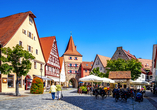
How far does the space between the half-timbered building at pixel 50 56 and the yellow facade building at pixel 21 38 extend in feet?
13.7

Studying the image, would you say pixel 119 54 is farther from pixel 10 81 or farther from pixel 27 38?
pixel 10 81

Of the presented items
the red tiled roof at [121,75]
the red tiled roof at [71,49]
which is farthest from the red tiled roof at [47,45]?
the red tiled roof at [121,75]

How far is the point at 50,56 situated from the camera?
147ft

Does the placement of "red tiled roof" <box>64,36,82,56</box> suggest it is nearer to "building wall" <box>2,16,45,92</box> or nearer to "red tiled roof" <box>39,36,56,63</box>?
"red tiled roof" <box>39,36,56,63</box>

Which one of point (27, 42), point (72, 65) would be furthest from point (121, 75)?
point (72, 65)

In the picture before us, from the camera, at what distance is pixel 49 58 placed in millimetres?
44125

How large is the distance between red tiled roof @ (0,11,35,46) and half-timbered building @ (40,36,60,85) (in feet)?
37.7

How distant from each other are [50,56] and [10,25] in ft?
50.0

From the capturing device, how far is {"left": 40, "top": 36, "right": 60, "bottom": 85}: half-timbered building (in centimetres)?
4338

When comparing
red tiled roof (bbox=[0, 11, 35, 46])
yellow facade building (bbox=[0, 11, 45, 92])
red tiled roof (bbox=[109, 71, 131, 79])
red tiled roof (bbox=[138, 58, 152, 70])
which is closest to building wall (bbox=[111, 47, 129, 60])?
red tiled roof (bbox=[138, 58, 152, 70])

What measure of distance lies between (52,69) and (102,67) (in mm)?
20898

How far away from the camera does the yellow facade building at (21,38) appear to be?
27.4m

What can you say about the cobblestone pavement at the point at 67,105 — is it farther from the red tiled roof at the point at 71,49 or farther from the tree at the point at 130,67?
the red tiled roof at the point at 71,49

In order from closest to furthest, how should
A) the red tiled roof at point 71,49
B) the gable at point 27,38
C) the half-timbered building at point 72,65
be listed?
the gable at point 27,38 → the half-timbered building at point 72,65 → the red tiled roof at point 71,49
